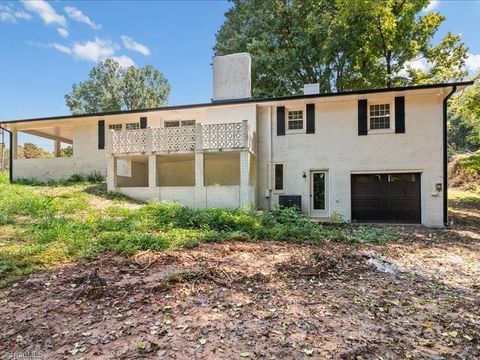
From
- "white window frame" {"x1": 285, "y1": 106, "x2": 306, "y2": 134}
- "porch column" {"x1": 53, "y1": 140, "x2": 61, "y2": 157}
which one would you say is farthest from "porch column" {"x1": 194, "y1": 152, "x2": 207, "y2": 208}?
"porch column" {"x1": 53, "y1": 140, "x2": 61, "y2": 157}

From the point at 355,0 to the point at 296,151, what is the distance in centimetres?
934

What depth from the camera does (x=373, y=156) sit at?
12.9 m

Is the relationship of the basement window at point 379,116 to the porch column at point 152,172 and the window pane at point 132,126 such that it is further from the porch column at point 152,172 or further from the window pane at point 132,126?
the window pane at point 132,126

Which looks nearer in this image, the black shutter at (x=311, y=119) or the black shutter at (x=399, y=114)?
the black shutter at (x=399, y=114)

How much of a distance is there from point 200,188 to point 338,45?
45.8 ft

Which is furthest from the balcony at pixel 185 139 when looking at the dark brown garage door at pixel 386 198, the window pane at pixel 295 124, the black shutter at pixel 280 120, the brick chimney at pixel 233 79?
the dark brown garage door at pixel 386 198

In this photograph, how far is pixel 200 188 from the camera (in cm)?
1304

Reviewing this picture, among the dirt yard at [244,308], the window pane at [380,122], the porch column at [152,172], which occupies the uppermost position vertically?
the window pane at [380,122]

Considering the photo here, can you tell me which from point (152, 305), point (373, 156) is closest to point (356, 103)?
point (373, 156)

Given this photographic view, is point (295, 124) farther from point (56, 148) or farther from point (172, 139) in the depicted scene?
point (56, 148)

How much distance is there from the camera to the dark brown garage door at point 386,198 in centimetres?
1263

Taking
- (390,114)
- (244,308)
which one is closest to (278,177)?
(390,114)

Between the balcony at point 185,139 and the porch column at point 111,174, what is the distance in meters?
0.33

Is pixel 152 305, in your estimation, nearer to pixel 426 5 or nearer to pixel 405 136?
pixel 405 136
